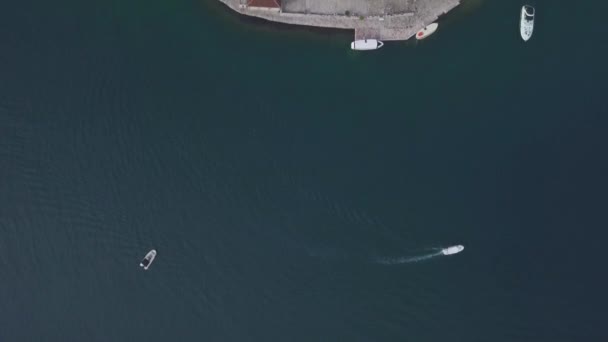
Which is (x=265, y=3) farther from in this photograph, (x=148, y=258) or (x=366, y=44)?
(x=148, y=258)

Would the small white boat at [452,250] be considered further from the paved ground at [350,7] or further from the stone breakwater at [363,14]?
the paved ground at [350,7]

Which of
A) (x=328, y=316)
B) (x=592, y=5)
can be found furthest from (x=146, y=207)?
(x=592, y=5)

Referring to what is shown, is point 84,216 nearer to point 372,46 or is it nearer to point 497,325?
point 372,46

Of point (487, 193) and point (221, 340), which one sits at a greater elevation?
point (487, 193)

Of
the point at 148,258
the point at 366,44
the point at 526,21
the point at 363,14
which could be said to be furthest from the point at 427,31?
the point at 148,258

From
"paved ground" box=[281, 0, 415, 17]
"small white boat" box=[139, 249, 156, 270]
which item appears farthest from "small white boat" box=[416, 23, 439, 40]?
"small white boat" box=[139, 249, 156, 270]
